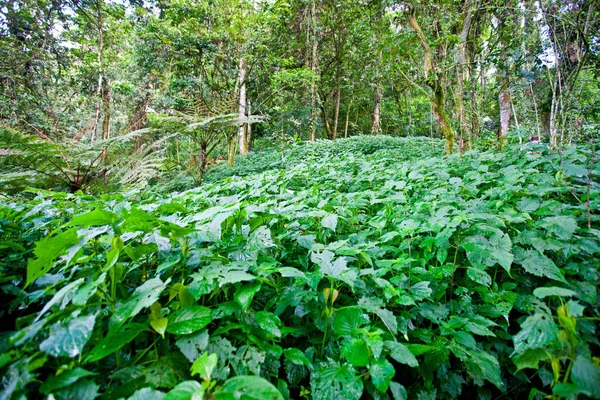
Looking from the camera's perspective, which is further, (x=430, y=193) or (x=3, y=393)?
(x=430, y=193)

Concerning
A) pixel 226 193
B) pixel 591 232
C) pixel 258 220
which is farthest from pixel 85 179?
pixel 591 232

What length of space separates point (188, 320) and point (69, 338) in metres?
0.28

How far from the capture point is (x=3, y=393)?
0.60 m

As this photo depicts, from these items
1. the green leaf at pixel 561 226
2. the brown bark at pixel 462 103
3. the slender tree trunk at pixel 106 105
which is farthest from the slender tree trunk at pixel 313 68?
the green leaf at pixel 561 226

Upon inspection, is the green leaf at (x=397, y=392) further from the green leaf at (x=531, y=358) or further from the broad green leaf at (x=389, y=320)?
the green leaf at (x=531, y=358)

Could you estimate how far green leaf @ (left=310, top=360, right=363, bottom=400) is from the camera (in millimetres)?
854

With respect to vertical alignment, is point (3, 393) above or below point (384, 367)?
above

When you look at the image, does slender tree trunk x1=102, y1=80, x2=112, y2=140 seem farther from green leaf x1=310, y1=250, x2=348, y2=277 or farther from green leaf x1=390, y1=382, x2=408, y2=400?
green leaf x1=390, y1=382, x2=408, y2=400

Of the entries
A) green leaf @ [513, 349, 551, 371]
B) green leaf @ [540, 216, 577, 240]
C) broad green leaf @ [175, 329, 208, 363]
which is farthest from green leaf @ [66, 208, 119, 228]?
green leaf @ [540, 216, 577, 240]

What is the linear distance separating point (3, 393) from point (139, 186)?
4.49 meters

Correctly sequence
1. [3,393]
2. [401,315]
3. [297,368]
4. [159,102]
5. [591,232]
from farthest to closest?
[159,102]
[591,232]
[401,315]
[297,368]
[3,393]

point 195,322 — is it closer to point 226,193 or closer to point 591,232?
point 591,232

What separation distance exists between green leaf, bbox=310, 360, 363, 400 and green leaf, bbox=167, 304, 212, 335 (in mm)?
399

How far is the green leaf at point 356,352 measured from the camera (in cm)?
88
